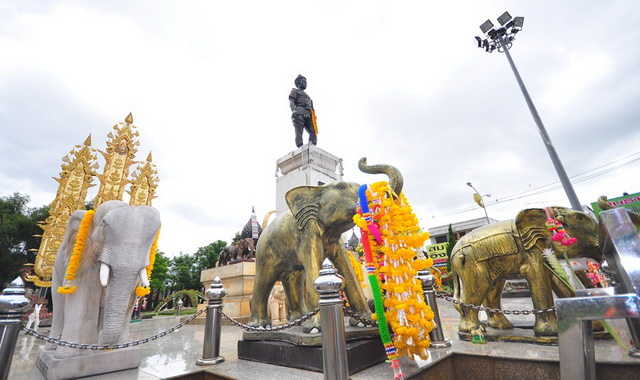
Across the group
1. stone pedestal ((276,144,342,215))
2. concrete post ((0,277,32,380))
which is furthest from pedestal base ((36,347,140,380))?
stone pedestal ((276,144,342,215))

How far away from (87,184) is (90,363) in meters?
7.61

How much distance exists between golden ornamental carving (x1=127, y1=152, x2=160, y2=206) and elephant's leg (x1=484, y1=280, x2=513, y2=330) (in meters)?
9.87

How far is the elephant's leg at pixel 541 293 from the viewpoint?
2.98 metres

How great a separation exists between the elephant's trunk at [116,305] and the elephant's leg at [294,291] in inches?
67.7

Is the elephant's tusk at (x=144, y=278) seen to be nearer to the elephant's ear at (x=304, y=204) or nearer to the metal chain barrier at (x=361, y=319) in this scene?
the elephant's ear at (x=304, y=204)

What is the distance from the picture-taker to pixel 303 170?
8.72 metres

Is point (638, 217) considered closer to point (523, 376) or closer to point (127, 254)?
point (523, 376)

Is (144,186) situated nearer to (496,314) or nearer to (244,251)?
(244,251)

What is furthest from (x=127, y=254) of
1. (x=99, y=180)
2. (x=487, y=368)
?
(x=99, y=180)

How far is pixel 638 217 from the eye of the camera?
287 centimetres

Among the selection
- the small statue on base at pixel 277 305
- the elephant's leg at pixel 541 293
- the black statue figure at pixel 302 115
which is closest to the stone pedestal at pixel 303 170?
the black statue figure at pixel 302 115

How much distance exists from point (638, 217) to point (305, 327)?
353 cm

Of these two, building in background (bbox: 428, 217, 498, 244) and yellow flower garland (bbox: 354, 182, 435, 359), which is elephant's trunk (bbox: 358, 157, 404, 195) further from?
building in background (bbox: 428, 217, 498, 244)

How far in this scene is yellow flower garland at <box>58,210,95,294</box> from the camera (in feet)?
10.3
